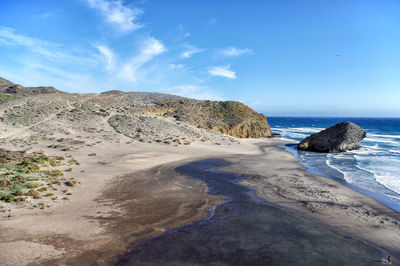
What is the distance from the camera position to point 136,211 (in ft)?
32.9

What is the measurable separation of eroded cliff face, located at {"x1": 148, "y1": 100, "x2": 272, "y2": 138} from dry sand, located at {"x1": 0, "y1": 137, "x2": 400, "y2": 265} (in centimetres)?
2401

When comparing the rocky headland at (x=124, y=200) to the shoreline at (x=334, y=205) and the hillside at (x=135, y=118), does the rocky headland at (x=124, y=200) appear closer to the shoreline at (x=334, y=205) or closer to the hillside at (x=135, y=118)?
the shoreline at (x=334, y=205)

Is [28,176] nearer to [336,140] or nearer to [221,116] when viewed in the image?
[336,140]

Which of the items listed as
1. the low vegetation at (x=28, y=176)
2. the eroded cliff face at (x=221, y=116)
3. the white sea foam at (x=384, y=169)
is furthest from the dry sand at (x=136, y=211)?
the eroded cliff face at (x=221, y=116)

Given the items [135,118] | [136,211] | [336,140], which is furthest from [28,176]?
[336,140]

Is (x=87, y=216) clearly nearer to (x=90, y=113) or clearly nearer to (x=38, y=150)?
(x=38, y=150)

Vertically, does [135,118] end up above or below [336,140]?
above

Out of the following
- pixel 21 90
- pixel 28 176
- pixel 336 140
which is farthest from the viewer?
pixel 21 90

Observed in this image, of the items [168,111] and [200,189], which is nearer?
[200,189]

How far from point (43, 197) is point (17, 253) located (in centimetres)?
457

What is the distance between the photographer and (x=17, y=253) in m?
6.67

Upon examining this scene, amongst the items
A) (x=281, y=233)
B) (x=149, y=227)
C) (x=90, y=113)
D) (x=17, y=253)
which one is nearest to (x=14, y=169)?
(x=17, y=253)

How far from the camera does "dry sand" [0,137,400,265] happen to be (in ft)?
23.6

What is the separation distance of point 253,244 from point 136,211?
508 cm
